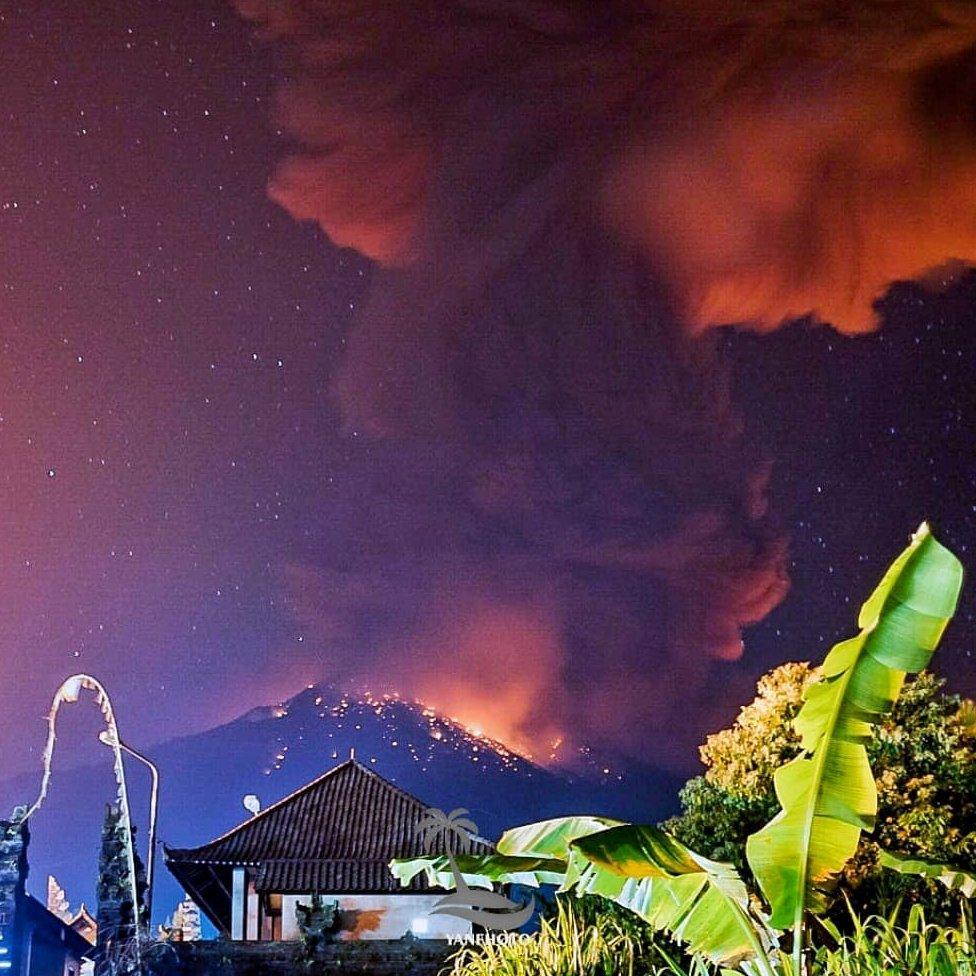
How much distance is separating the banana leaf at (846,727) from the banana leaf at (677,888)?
17 centimetres

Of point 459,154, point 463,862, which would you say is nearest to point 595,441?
point 459,154

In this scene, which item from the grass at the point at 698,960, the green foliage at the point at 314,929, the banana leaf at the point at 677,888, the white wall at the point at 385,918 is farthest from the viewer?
the white wall at the point at 385,918

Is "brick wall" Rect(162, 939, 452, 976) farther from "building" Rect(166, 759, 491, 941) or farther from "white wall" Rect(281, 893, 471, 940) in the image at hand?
"white wall" Rect(281, 893, 471, 940)

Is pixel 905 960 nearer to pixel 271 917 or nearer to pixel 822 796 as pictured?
pixel 822 796

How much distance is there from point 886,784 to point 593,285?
16202 millimetres

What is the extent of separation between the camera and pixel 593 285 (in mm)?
24047

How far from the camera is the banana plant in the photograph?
110 inches

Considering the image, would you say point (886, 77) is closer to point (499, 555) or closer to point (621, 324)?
point (621, 324)

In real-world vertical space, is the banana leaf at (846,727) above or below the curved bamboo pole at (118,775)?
below

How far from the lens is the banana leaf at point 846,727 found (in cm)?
277

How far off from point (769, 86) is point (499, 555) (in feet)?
47.3

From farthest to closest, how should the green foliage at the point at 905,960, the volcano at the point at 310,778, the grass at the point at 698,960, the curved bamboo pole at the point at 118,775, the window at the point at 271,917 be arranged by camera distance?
the volcano at the point at 310,778, the window at the point at 271,917, the curved bamboo pole at the point at 118,775, the grass at the point at 698,960, the green foliage at the point at 905,960

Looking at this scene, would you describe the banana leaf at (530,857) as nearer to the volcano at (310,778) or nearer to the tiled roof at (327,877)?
the tiled roof at (327,877)

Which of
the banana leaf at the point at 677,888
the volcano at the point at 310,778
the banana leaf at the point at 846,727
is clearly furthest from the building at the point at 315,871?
the volcano at the point at 310,778
